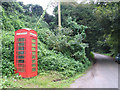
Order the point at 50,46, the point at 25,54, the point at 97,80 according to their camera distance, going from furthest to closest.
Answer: the point at 50,46 < the point at 97,80 < the point at 25,54

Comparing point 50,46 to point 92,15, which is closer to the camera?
point 50,46

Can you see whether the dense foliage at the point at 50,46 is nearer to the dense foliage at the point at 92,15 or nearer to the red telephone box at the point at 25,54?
the red telephone box at the point at 25,54

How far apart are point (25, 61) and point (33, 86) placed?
4.64ft

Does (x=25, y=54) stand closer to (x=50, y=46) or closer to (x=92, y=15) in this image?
(x=50, y=46)

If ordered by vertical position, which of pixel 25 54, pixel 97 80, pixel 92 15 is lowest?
pixel 97 80

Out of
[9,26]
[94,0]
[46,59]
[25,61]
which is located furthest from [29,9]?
[25,61]

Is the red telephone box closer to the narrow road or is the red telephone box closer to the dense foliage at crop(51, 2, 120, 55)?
the narrow road

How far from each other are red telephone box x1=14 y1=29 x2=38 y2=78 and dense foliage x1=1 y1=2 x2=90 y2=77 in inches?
17.5

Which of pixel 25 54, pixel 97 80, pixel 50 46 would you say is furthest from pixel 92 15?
pixel 25 54

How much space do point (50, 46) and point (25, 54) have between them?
155 inches

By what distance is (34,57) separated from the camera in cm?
664

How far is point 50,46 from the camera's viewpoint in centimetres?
999

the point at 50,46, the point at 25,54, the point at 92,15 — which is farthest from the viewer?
the point at 92,15

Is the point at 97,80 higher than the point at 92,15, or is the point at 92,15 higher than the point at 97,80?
the point at 92,15
